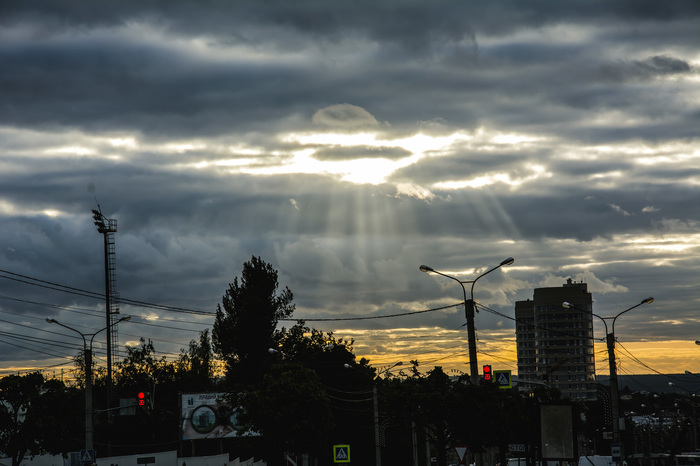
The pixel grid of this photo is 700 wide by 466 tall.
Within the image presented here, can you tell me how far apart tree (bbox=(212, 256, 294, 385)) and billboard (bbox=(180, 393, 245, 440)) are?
7.00 metres

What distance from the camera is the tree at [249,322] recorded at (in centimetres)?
9494

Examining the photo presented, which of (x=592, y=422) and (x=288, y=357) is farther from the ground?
(x=288, y=357)

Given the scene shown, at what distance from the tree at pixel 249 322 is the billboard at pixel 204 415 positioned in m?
7.00

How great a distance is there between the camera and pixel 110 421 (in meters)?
90.8

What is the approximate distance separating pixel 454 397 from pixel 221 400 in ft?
127

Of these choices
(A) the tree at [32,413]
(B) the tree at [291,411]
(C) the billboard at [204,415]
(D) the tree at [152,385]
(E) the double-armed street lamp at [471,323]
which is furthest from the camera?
(D) the tree at [152,385]

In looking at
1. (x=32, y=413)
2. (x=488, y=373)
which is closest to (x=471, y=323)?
(x=488, y=373)

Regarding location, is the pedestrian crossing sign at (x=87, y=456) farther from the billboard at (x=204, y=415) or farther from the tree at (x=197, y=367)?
the tree at (x=197, y=367)

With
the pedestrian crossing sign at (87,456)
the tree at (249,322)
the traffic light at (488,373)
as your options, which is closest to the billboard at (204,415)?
the tree at (249,322)

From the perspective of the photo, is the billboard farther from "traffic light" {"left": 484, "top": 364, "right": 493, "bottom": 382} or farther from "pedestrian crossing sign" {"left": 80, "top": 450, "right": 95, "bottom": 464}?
"traffic light" {"left": 484, "top": 364, "right": 493, "bottom": 382}

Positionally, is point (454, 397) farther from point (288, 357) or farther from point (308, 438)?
point (288, 357)

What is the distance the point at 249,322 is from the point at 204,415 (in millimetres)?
13617

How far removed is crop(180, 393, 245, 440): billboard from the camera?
85938mm

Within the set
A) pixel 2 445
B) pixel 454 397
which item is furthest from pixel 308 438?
pixel 2 445
